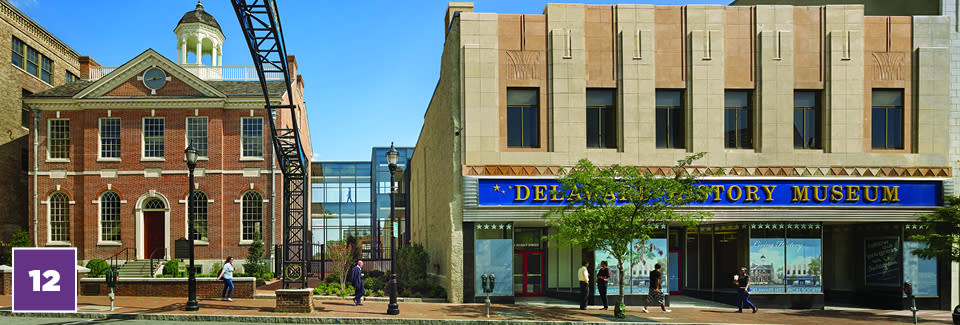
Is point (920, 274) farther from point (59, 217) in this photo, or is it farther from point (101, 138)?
point (59, 217)

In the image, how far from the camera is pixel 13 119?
3769 cm

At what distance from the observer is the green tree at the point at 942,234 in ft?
69.4

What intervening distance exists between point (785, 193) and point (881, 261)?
15.3 ft

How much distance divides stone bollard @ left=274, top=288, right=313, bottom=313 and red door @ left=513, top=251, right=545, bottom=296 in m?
8.15

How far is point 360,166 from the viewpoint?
51812 mm

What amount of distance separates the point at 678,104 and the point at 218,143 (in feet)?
73.7

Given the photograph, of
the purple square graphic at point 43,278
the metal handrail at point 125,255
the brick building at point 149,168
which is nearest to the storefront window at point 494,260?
the purple square graphic at point 43,278

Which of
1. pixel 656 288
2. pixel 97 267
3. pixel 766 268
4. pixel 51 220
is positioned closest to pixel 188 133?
pixel 97 267

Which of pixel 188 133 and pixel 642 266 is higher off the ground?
pixel 188 133

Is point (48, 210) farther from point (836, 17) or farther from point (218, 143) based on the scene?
point (836, 17)

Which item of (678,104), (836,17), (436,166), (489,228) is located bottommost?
(489,228)

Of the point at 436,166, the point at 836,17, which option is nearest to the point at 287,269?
the point at 436,166

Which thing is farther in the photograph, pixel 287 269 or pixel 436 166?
pixel 436 166

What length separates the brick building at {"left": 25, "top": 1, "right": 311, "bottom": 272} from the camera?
34.3 meters
